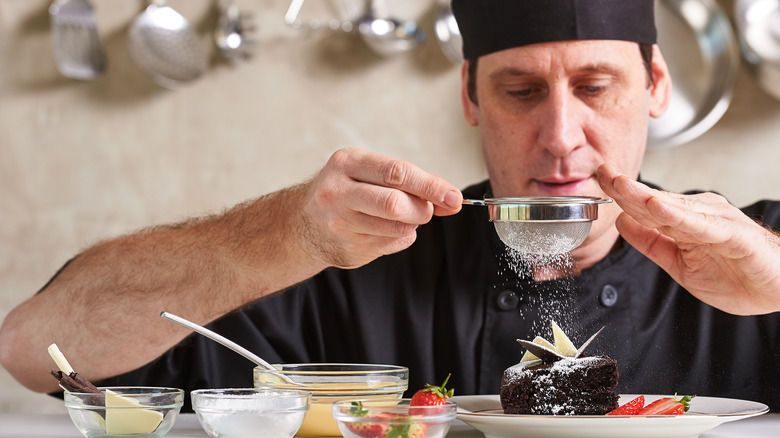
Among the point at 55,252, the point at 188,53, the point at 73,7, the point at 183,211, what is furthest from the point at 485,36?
the point at 55,252

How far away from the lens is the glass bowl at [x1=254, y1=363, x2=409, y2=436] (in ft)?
4.11

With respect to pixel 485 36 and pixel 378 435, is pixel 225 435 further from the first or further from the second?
pixel 485 36

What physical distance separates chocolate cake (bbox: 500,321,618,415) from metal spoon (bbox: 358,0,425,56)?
167cm

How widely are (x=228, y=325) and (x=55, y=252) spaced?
132cm

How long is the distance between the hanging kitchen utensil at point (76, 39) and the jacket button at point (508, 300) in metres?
1.76

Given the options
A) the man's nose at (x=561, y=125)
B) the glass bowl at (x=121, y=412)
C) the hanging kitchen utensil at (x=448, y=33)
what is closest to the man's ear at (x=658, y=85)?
the man's nose at (x=561, y=125)

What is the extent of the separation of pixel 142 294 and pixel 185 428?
1.79ft

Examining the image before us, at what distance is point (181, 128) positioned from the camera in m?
3.11

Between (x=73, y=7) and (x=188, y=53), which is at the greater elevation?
(x=73, y=7)

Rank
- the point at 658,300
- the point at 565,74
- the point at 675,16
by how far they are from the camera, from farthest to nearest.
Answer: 1. the point at 675,16
2. the point at 658,300
3. the point at 565,74

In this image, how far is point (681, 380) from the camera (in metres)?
2.02

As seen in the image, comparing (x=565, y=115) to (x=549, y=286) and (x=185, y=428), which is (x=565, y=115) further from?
(x=185, y=428)

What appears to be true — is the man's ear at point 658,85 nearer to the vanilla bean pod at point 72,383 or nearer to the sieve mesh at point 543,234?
the sieve mesh at point 543,234

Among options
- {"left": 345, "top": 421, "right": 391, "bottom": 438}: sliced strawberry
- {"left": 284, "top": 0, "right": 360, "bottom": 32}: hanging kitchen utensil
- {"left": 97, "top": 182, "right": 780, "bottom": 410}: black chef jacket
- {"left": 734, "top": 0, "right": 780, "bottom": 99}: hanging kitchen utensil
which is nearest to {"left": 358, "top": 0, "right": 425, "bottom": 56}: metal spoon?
{"left": 284, "top": 0, "right": 360, "bottom": 32}: hanging kitchen utensil
